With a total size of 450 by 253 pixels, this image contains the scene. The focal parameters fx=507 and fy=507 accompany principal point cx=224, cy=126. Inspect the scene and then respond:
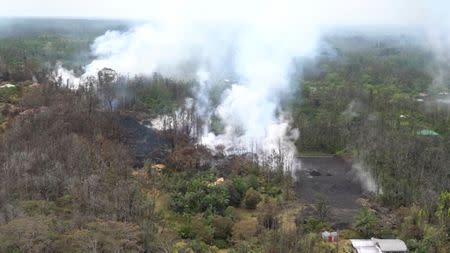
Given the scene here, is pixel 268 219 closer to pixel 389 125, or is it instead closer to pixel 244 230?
pixel 244 230

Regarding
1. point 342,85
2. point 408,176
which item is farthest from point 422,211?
point 342,85

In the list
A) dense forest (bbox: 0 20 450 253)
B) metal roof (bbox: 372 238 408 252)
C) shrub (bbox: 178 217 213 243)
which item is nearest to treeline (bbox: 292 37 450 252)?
dense forest (bbox: 0 20 450 253)

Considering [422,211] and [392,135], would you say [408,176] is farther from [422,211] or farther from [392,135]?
[392,135]

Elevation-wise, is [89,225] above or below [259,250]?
above

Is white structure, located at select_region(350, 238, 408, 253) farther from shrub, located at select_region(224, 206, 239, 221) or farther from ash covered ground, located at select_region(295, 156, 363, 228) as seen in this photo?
shrub, located at select_region(224, 206, 239, 221)

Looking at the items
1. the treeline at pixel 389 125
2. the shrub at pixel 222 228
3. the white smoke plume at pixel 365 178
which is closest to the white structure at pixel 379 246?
the treeline at pixel 389 125

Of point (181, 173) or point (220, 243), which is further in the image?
point (181, 173)

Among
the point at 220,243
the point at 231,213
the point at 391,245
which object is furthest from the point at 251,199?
the point at 391,245
